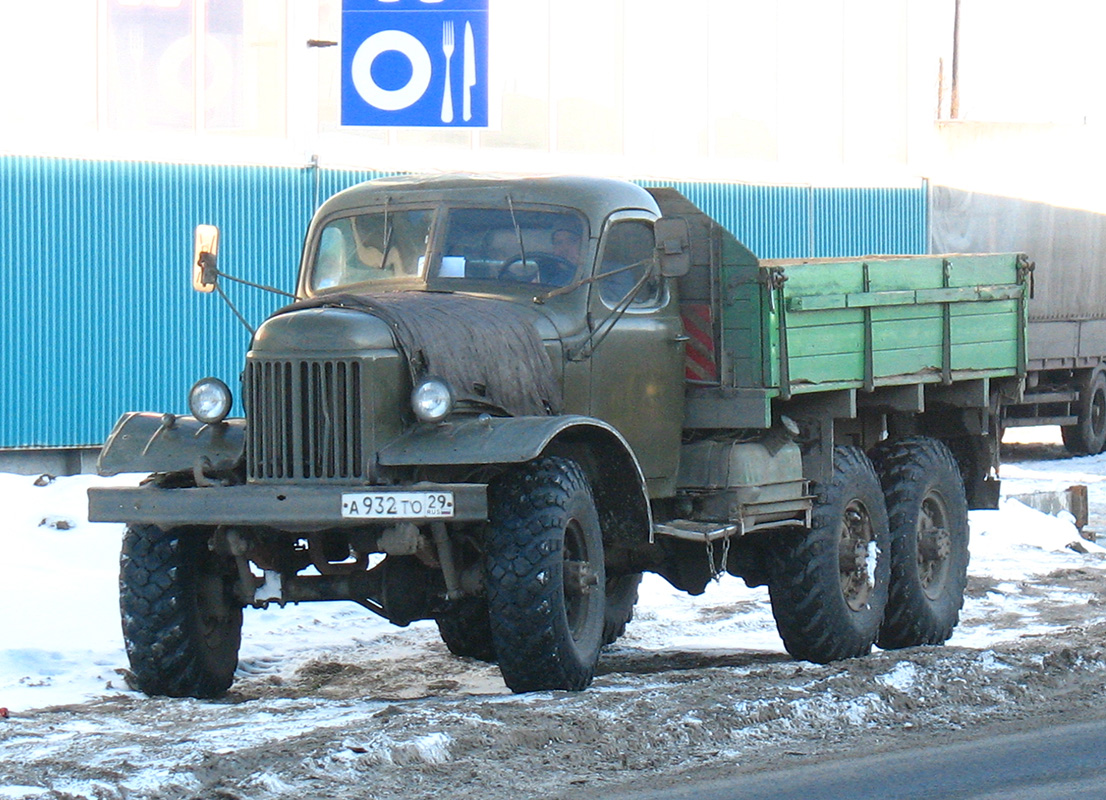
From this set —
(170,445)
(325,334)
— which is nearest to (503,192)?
(325,334)

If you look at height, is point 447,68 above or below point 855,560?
above

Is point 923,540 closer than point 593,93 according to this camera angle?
Yes

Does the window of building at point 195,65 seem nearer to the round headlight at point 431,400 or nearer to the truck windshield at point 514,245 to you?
the truck windshield at point 514,245

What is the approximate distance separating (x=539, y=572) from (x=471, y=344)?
1.09 meters

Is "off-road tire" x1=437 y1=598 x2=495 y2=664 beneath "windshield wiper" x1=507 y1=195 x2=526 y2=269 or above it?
beneath

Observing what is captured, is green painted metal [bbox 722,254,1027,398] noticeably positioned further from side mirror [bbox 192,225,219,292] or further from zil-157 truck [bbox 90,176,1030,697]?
side mirror [bbox 192,225,219,292]

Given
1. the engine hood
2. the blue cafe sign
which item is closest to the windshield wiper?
the engine hood

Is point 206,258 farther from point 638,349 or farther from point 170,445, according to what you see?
point 638,349

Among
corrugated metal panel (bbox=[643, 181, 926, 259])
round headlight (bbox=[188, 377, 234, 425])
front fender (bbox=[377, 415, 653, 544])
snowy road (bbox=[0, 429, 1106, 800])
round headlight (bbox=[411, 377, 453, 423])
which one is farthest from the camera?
corrugated metal panel (bbox=[643, 181, 926, 259])

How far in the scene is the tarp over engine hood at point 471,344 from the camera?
8.01 m

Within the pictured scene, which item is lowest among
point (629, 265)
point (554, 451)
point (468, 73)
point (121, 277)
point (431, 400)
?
point (554, 451)

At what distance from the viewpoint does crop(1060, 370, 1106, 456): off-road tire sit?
87.0 feet

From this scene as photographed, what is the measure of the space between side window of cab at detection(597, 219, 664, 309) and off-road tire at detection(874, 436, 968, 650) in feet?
7.10

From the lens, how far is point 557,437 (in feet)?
27.6
